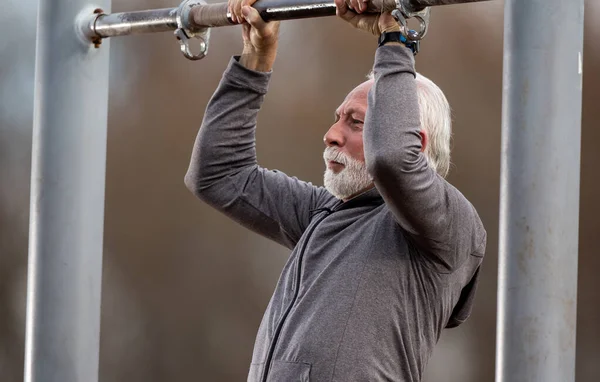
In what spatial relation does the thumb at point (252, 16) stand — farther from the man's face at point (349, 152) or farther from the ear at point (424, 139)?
the ear at point (424, 139)

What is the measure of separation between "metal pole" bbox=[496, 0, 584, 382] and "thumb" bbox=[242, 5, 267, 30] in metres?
0.55

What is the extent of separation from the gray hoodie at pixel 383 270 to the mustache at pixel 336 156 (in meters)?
0.08

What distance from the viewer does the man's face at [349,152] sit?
174 centimetres

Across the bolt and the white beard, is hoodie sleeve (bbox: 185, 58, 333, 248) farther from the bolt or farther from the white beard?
the bolt

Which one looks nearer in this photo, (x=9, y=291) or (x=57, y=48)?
(x=57, y=48)

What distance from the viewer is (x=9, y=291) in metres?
4.57

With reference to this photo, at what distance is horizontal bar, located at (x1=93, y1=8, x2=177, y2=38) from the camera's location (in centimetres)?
184

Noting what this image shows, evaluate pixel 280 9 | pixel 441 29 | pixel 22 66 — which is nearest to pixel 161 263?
pixel 22 66

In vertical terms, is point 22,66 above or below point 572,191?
above

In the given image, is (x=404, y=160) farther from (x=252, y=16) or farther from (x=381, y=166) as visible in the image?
(x=252, y=16)

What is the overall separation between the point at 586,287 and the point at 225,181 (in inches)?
98.2

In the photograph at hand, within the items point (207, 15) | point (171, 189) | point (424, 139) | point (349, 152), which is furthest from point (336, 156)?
point (171, 189)

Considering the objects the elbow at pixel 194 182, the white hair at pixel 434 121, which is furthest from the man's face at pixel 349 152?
the elbow at pixel 194 182

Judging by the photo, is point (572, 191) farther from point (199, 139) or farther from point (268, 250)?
point (268, 250)
